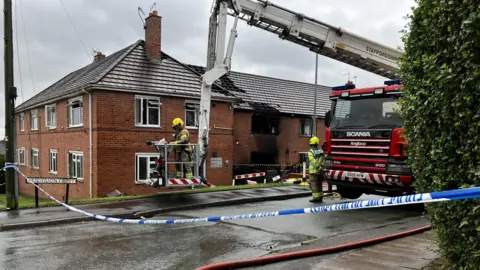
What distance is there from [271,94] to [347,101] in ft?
57.4

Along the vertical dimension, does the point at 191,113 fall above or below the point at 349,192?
above

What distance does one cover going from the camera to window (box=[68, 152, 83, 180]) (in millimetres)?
18312

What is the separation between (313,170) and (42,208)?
6.75 m

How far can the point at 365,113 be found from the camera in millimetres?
9617

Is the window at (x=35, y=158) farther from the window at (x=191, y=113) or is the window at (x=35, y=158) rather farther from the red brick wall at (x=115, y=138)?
the window at (x=191, y=113)

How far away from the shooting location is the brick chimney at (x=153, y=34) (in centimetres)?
1983

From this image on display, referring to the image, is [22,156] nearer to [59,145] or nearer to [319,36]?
[59,145]

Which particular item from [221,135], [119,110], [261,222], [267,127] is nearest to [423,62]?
[261,222]

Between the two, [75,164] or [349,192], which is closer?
[349,192]

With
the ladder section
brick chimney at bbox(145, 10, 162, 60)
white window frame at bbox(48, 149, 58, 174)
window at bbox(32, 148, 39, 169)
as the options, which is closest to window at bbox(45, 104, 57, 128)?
white window frame at bbox(48, 149, 58, 174)

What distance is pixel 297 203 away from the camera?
1097 centimetres

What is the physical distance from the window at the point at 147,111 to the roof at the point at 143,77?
0.49m

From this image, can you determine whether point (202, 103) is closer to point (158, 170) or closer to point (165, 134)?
point (158, 170)

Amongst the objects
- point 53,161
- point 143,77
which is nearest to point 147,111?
point 143,77
